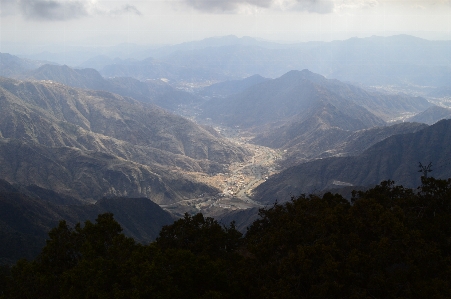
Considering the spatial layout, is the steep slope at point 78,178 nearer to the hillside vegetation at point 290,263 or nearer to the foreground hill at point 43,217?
the foreground hill at point 43,217

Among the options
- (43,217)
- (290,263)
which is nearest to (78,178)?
(43,217)

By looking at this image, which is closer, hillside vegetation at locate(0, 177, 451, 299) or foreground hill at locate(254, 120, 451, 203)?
hillside vegetation at locate(0, 177, 451, 299)

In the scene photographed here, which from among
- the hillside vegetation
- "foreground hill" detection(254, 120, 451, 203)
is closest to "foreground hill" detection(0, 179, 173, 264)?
the hillside vegetation

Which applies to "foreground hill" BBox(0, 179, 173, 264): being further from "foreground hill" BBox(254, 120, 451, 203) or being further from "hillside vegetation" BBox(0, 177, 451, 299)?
"foreground hill" BBox(254, 120, 451, 203)

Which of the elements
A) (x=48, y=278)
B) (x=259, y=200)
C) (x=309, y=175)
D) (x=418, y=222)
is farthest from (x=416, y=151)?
(x=48, y=278)

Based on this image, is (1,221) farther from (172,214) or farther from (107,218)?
(107,218)

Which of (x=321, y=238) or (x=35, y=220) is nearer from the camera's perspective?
(x=321, y=238)

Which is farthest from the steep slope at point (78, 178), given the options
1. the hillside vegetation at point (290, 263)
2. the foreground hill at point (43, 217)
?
the hillside vegetation at point (290, 263)
